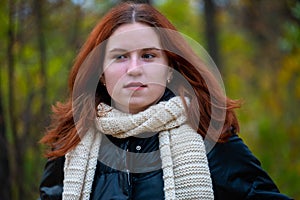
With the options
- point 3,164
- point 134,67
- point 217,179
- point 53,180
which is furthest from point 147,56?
point 3,164

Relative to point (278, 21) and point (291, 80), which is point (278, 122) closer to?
point (291, 80)

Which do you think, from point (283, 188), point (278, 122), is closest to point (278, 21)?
point (278, 122)

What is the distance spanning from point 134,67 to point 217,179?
1.98ft

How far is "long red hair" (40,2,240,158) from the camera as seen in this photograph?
102 inches

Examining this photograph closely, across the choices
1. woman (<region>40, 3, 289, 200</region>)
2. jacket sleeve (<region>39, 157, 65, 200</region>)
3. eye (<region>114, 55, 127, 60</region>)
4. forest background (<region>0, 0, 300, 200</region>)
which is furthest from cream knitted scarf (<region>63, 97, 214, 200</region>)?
forest background (<region>0, 0, 300, 200</region>)

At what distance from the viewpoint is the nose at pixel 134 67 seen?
2496mm

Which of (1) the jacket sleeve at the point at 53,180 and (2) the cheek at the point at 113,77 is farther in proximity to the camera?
(1) the jacket sleeve at the point at 53,180

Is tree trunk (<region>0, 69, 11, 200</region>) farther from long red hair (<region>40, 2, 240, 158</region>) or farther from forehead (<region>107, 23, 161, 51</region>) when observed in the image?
forehead (<region>107, 23, 161, 51</region>)

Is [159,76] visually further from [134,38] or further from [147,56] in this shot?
[134,38]

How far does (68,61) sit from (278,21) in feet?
19.3

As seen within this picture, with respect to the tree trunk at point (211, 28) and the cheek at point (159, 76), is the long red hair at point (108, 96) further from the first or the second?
the tree trunk at point (211, 28)

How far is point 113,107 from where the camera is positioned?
270 cm

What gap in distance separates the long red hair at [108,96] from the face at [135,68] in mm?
71

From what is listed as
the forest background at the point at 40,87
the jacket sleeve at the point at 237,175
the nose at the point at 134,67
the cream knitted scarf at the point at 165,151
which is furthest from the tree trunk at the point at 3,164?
the jacket sleeve at the point at 237,175
